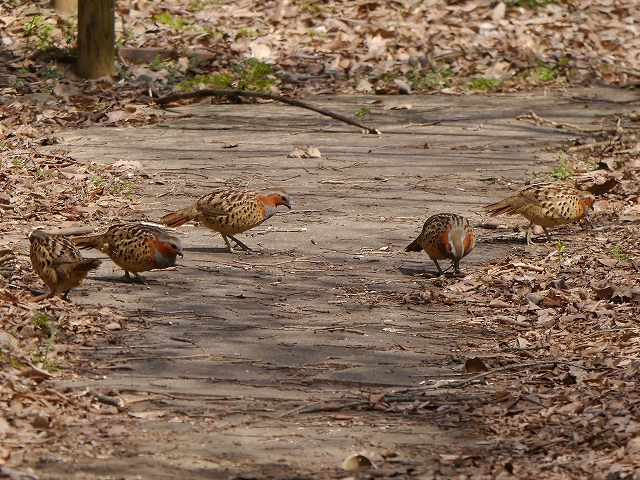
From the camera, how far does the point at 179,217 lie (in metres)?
11.2

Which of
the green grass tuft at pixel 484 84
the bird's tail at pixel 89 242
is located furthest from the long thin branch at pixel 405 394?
the green grass tuft at pixel 484 84

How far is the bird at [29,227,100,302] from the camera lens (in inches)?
342

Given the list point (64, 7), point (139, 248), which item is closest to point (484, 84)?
point (64, 7)

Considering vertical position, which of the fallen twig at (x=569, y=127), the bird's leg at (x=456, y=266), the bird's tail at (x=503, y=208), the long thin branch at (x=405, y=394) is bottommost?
the fallen twig at (x=569, y=127)

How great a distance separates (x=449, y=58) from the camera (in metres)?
19.7

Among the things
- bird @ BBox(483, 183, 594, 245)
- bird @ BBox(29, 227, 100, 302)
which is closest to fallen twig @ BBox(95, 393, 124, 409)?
bird @ BBox(29, 227, 100, 302)

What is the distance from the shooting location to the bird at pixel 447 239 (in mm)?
10117

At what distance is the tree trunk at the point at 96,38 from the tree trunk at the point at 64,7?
281cm

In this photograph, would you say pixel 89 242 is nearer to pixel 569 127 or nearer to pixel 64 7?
pixel 569 127

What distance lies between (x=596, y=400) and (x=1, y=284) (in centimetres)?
421

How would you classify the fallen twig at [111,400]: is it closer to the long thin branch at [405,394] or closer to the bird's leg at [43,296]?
the long thin branch at [405,394]

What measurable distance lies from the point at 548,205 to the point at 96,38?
887 cm

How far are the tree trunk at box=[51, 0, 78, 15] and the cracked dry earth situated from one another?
4.28 metres

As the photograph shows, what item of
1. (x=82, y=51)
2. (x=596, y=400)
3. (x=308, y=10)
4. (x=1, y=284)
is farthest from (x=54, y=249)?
(x=308, y=10)
